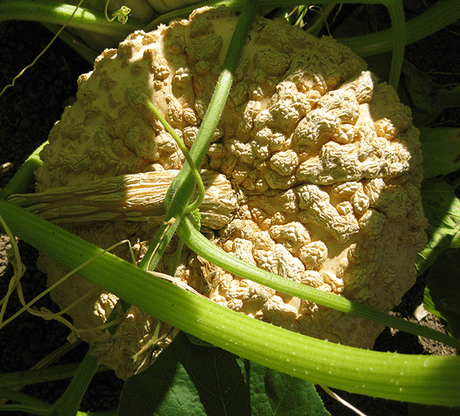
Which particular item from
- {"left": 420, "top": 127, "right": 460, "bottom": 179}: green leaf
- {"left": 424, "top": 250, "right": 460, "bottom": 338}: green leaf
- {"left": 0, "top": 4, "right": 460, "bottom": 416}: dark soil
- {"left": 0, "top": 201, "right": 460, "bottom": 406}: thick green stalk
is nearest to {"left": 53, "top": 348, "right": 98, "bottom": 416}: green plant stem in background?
{"left": 0, "top": 201, "right": 460, "bottom": 406}: thick green stalk

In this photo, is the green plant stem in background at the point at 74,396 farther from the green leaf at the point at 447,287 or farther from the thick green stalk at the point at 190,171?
the green leaf at the point at 447,287

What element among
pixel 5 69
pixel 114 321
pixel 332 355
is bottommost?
pixel 114 321

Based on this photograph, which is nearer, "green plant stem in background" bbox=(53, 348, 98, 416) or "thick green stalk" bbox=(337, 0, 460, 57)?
"green plant stem in background" bbox=(53, 348, 98, 416)

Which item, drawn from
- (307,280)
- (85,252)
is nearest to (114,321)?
(85,252)

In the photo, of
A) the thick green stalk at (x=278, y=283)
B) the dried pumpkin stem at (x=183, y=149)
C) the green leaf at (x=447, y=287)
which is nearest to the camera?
the dried pumpkin stem at (x=183, y=149)

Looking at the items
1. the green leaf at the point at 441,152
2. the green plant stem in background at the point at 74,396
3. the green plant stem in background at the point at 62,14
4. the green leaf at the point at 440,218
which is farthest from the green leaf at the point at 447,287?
the green plant stem in background at the point at 62,14

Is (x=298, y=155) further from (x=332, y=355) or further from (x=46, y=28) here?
(x=46, y=28)

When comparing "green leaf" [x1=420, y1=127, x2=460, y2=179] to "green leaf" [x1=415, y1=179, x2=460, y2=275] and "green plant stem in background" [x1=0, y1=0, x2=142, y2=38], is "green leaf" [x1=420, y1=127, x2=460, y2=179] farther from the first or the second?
"green plant stem in background" [x1=0, y1=0, x2=142, y2=38]
